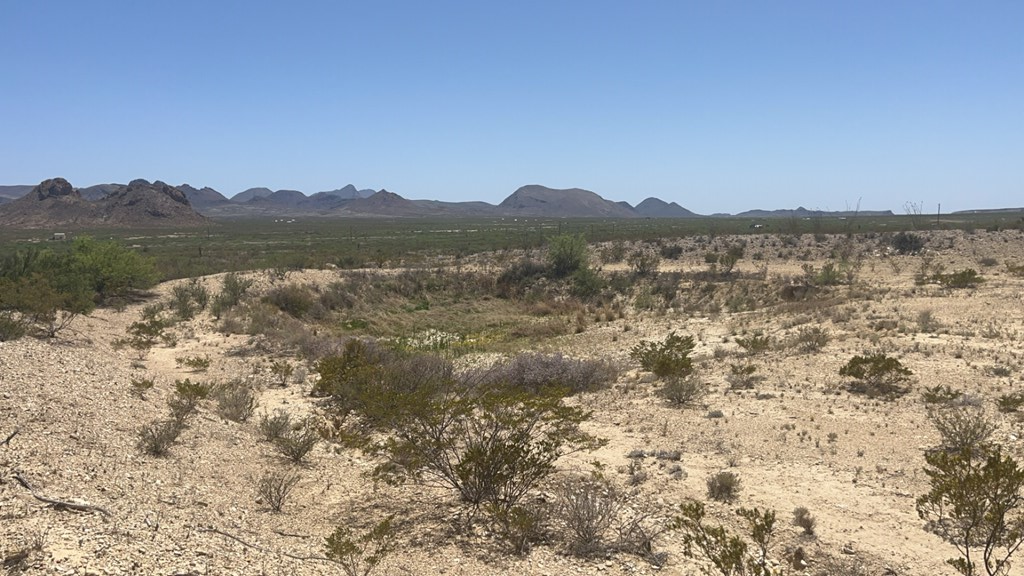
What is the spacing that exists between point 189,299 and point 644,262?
2340cm

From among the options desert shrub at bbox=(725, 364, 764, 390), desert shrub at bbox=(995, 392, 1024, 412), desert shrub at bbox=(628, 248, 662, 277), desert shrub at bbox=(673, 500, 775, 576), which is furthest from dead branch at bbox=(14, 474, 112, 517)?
desert shrub at bbox=(628, 248, 662, 277)

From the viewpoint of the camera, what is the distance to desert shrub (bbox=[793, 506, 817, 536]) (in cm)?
667

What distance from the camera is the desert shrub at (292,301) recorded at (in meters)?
24.1

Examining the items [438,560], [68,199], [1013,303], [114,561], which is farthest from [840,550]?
[68,199]

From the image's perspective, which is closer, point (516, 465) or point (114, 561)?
point (114, 561)

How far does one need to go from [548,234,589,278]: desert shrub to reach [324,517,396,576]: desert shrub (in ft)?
91.7

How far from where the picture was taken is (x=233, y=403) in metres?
10.9

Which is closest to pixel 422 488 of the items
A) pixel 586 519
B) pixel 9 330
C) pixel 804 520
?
pixel 586 519

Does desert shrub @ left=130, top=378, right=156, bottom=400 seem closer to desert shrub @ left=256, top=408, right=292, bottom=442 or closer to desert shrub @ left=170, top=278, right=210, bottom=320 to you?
desert shrub @ left=256, top=408, right=292, bottom=442

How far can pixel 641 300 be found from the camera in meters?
28.3

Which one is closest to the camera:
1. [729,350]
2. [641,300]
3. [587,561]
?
[587,561]

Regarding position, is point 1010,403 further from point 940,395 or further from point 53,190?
point 53,190

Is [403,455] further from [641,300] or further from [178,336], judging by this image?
[641,300]

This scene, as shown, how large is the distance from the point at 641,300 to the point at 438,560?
23205 mm
